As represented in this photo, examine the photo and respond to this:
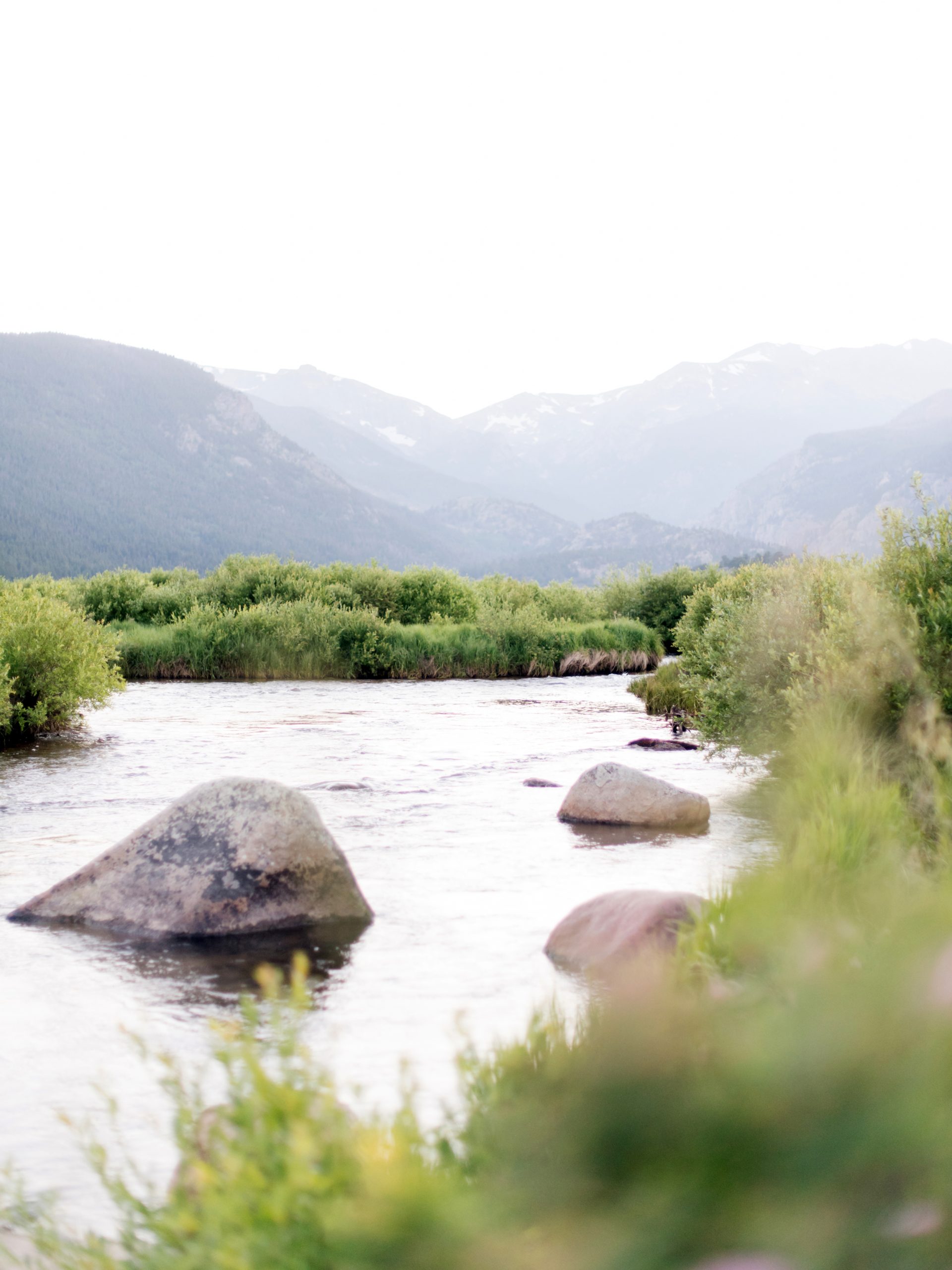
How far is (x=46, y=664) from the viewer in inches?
659

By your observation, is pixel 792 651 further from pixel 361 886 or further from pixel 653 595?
pixel 653 595

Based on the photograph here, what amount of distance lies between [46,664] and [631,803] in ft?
33.5

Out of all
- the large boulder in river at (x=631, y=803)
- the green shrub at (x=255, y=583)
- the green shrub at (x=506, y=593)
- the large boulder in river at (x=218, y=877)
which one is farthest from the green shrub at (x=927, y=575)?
the green shrub at (x=255, y=583)

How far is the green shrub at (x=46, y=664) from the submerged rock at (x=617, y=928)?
38.5 ft

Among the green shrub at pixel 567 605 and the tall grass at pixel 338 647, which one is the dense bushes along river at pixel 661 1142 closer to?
→ the tall grass at pixel 338 647

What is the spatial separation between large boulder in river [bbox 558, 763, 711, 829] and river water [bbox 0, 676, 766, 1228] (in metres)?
0.29

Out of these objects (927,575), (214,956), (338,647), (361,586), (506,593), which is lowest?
(214,956)

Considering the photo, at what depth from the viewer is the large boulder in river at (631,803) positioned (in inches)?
432

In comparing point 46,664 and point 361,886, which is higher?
point 46,664

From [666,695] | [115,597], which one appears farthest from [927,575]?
[115,597]

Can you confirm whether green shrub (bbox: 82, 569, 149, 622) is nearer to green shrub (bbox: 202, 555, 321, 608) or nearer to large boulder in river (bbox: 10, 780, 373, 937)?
green shrub (bbox: 202, 555, 321, 608)

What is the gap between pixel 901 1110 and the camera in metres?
1.55

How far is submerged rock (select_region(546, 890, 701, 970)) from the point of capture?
20.0 feet

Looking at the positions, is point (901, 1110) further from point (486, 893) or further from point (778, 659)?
point (778, 659)
